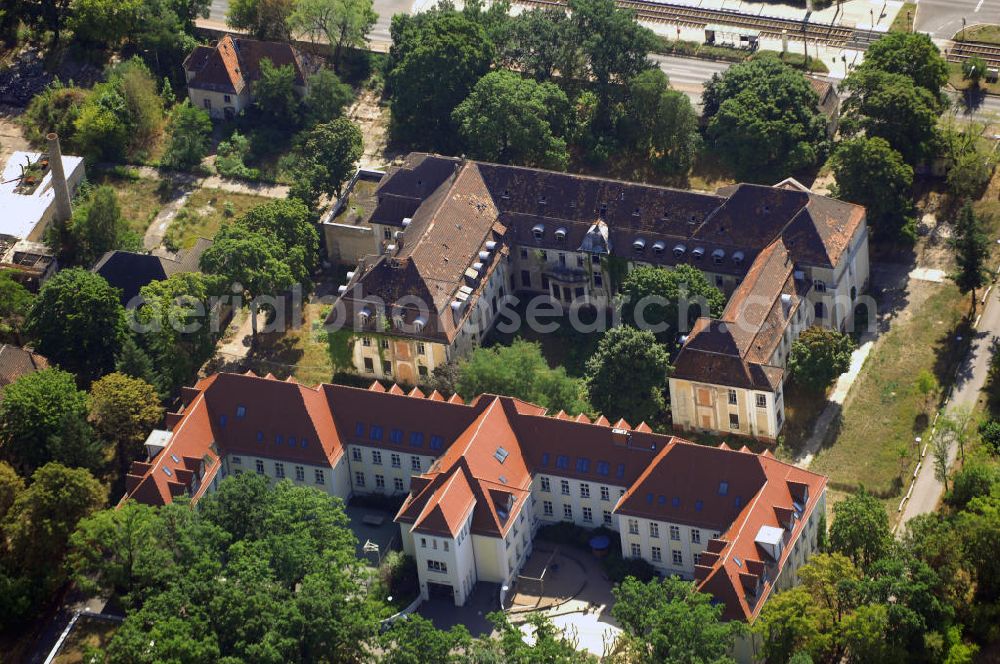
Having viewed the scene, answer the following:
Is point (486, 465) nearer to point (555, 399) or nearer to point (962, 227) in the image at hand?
point (555, 399)

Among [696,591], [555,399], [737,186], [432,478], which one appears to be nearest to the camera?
[696,591]

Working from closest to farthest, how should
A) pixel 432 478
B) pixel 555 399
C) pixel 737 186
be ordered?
1. pixel 432 478
2. pixel 555 399
3. pixel 737 186

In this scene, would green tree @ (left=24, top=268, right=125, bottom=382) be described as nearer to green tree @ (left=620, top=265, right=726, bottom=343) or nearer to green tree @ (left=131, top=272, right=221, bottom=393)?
green tree @ (left=131, top=272, right=221, bottom=393)

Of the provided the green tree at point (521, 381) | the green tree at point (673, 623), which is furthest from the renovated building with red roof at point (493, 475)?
the green tree at point (673, 623)

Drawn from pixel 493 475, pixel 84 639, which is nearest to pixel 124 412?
pixel 84 639

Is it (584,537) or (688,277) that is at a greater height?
(688,277)

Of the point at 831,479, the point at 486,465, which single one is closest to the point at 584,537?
the point at 486,465
